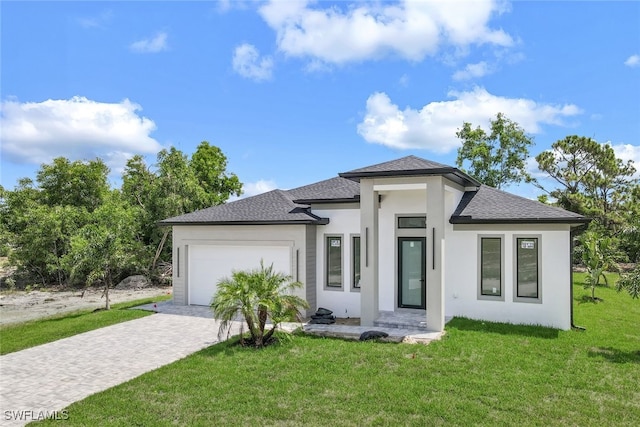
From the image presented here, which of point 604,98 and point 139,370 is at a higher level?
point 604,98

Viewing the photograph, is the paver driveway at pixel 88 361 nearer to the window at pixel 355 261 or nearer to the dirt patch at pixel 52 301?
the window at pixel 355 261

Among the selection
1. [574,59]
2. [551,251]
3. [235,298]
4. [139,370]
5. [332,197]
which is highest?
[574,59]

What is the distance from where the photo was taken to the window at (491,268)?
492 inches

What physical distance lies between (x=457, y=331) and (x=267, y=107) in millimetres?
14484

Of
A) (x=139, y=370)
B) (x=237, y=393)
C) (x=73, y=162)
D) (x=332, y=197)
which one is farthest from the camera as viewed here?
(x=73, y=162)

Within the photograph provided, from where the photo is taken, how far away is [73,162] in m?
28.4

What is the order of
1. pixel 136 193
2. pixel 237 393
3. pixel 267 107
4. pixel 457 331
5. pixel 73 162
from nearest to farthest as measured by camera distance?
1. pixel 237 393
2. pixel 457 331
3. pixel 267 107
4. pixel 136 193
5. pixel 73 162

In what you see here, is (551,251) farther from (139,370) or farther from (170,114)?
(170,114)

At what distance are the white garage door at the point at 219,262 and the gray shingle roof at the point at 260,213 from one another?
1.05m

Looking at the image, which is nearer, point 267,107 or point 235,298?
point 235,298

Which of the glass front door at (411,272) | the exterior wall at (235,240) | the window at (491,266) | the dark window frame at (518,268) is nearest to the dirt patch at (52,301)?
the exterior wall at (235,240)

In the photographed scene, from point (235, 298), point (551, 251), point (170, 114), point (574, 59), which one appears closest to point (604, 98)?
point (574, 59)

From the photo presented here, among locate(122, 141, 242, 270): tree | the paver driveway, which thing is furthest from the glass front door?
locate(122, 141, 242, 270): tree

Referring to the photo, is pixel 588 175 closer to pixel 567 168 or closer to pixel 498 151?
pixel 567 168
